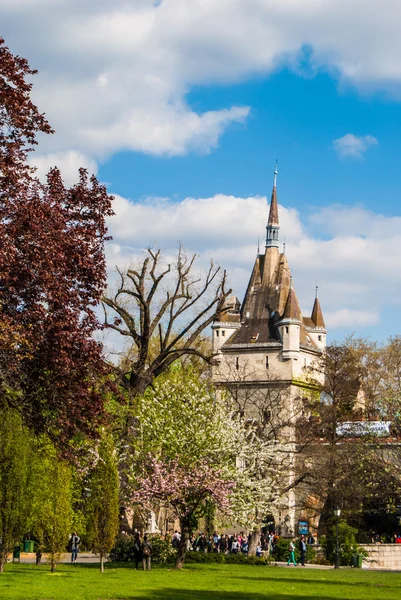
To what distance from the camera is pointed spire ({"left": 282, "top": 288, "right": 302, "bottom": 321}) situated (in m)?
99.8

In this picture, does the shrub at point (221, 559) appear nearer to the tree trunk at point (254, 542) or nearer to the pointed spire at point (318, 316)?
the tree trunk at point (254, 542)

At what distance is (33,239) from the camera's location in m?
20.2

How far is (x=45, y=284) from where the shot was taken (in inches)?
797

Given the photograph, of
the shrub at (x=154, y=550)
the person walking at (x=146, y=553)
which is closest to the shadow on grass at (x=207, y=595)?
the person walking at (x=146, y=553)

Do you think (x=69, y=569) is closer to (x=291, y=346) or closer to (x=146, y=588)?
(x=146, y=588)

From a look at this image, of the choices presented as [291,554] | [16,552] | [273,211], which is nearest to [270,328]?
[273,211]

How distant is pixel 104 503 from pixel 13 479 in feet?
16.5

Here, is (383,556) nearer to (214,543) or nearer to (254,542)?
(254,542)

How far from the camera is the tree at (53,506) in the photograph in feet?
102

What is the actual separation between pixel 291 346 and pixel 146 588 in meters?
73.5

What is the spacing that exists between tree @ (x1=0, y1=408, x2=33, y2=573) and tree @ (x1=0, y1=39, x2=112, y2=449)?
17.9 feet

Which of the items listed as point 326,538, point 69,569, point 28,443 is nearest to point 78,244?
point 28,443

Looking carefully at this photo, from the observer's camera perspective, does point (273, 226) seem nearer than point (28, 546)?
No

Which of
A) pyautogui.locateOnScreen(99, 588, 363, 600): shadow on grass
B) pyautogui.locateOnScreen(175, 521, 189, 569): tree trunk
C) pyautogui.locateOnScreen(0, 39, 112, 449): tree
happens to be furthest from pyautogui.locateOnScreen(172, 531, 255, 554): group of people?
pyautogui.locateOnScreen(0, 39, 112, 449): tree
